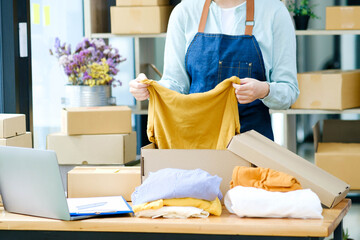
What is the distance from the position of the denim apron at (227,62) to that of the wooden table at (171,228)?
658 millimetres

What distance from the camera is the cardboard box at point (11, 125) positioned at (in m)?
2.32

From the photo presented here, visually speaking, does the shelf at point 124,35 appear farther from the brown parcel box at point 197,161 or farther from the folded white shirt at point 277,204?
the folded white shirt at point 277,204

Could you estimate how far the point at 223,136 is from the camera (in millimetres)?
2125

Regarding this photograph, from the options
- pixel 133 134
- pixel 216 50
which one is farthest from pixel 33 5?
pixel 216 50

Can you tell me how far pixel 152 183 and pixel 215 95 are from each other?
1.55ft

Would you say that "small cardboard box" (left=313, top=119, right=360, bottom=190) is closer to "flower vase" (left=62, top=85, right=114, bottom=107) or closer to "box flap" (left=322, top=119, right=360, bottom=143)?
"box flap" (left=322, top=119, right=360, bottom=143)

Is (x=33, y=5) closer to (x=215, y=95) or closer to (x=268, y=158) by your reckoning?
(x=215, y=95)

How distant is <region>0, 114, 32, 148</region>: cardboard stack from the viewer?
2320mm

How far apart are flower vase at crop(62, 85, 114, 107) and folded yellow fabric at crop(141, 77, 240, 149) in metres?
1.41

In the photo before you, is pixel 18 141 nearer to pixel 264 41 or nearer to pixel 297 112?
pixel 264 41

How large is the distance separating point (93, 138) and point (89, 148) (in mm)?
61

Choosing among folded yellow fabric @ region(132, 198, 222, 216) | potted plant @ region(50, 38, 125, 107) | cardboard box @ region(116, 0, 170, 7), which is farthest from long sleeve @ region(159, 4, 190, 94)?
cardboard box @ region(116, 0, 170, 7)

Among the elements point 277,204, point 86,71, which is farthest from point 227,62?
point 86,71

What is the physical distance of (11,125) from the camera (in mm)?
2383
